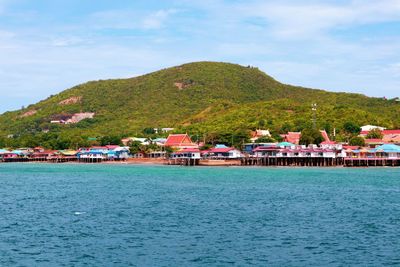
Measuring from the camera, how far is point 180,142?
144625 mm

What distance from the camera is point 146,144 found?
152 meters

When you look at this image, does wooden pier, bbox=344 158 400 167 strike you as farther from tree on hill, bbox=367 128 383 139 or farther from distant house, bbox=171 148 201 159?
distant house, bbox=171 148 201 159

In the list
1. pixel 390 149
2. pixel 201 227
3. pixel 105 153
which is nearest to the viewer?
pixel 201 227

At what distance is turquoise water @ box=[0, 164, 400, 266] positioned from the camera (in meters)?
30.8

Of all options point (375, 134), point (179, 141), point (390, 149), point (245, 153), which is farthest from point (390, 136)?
point (179, 141)

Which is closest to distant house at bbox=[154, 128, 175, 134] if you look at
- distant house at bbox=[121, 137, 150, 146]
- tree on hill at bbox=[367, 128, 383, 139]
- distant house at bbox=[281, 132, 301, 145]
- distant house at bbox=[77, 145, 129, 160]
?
distant house at bbox=[121, 137, 150, 146]

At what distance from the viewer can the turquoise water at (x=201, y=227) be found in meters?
30.8

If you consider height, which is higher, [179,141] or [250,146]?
[179,141]

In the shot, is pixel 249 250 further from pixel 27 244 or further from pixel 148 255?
pixel 27 244

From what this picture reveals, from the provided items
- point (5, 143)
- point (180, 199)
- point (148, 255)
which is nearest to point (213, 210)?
point (180, 199)

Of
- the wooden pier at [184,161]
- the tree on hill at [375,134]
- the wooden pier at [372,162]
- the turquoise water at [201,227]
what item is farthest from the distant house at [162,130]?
the turquoise water at [201,227]

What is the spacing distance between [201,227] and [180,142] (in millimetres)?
105514

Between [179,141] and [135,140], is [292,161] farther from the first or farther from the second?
[135,140]

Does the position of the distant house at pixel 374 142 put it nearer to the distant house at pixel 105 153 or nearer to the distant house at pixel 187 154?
the distant house at pixel 187 154
